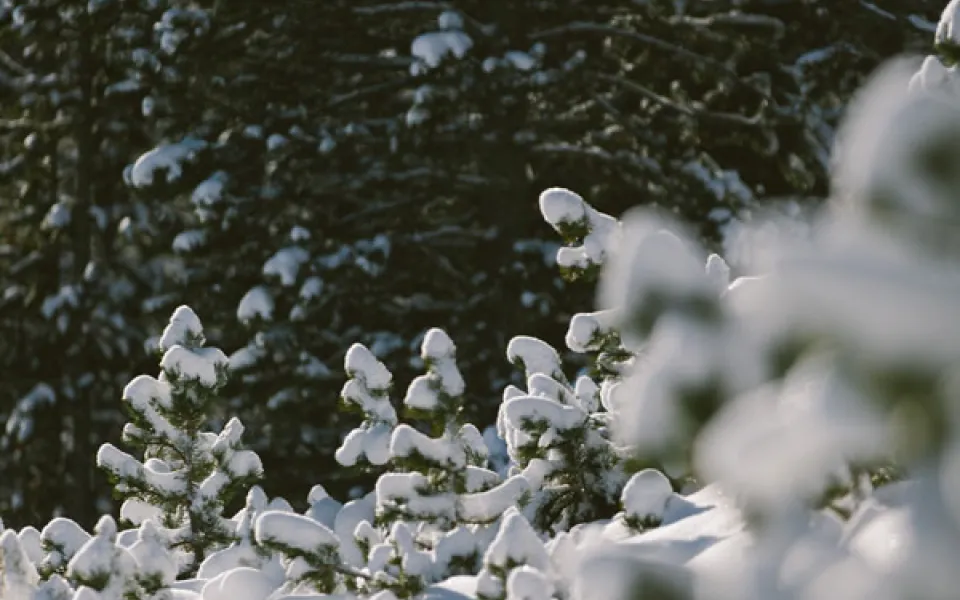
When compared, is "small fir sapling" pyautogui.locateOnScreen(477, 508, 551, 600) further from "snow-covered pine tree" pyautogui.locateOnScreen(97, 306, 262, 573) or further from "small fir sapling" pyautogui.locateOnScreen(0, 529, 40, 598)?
"snow-covered pine tree" pyautogui.locateOnScreen(97, 306, 262, 573)

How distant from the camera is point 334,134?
10.8 meters

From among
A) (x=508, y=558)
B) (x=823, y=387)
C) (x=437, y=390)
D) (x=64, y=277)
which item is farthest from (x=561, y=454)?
(x=64, y=277)

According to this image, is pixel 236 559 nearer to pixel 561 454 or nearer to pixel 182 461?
pixel 182 461

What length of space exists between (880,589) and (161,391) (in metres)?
2.70

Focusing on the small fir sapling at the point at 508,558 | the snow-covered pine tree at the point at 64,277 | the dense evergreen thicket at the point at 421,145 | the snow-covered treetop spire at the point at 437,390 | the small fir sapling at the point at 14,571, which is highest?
the small fir sapling at the point at 508,558

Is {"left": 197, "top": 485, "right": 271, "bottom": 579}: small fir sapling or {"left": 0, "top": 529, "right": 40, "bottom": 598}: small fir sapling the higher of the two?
{"left": 0, "top": 529, "right": 40, "bottom": 598}: small fir sapling

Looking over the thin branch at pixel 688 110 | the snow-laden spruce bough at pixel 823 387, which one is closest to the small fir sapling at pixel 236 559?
the snow-laden spruce bough at pixel 823 387

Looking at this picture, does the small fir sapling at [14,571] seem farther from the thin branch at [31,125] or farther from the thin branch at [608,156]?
the thin branch at [31,125]

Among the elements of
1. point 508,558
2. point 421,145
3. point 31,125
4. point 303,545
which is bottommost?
point 31,125

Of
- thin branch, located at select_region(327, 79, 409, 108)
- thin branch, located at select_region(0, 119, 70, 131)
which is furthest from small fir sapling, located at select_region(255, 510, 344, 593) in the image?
thin branch, located at select_region(0, 119, 70, 131)

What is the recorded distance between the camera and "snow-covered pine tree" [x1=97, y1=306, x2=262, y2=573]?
10.8 ft

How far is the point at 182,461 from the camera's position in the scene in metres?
3.42

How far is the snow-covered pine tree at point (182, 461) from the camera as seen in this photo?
328 cm

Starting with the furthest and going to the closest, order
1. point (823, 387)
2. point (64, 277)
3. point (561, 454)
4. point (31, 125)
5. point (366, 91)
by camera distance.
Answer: point (64, 277), point (31, 125), point (366, 91), point (561, 454), point (823, 387)
